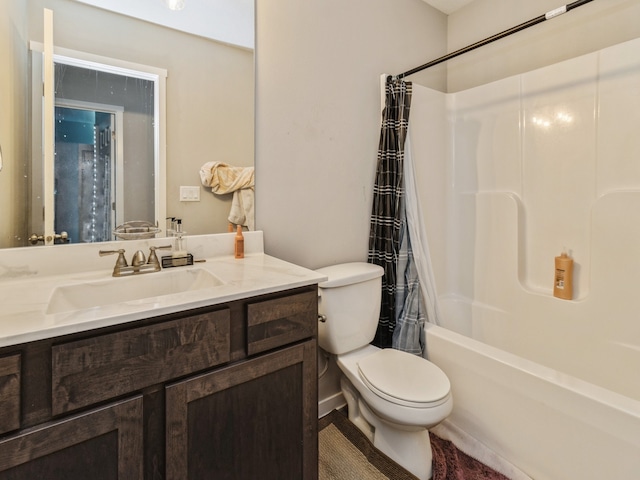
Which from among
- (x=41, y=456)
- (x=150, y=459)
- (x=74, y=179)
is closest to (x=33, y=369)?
(x=41, y=456)

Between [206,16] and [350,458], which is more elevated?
[206,16]

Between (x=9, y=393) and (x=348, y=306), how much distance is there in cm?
115

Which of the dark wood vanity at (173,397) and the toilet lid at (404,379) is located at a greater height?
the dark wood vanity at (173,397)

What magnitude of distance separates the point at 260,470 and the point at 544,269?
1811 mm

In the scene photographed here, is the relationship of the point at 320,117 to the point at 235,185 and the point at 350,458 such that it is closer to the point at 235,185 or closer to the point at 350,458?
the point at 235,185

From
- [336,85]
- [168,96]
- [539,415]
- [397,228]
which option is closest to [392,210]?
[397,228]

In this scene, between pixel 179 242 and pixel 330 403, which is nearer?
pixel 179 242

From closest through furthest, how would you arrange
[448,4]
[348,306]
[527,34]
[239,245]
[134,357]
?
1. [134,357]
2. [239,245]
3. [348,306]
4. [527,34]
5. [448,4]

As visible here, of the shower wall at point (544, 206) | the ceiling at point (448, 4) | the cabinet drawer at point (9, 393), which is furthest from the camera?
the ceiling at point (448, 4)

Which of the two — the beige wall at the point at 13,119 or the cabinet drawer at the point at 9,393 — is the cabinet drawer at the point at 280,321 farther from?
the beige wall at the point at 13,119

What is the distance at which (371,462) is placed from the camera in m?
1.42

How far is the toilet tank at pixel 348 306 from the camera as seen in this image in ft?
4.77

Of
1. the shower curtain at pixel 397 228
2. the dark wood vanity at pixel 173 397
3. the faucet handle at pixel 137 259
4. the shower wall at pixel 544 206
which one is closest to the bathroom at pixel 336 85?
the shower curtain at pixel 397 228

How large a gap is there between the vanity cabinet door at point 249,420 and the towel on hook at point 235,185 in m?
0.69
